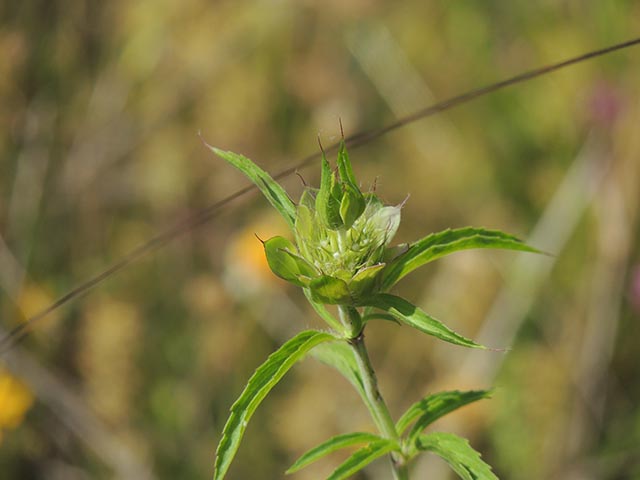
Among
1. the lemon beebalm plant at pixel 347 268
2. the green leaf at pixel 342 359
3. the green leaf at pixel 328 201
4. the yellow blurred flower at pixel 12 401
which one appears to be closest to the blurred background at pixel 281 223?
the yellow blurred flower at pixel 12 401

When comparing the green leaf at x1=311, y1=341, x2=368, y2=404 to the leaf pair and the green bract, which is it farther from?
the green bract

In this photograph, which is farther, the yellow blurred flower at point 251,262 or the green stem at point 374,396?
the yellow blurred flower at point 251,262

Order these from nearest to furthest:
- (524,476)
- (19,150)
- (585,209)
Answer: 1. (524,476)
2. (585,209)
3. (19,150)

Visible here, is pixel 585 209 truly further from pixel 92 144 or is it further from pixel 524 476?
pixel 92 144

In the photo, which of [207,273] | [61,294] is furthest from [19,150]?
[207,273]

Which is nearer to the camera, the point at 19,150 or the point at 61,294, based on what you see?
the point at 61,294

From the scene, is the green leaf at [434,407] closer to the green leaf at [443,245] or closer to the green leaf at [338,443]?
the green leaf at [338,443]

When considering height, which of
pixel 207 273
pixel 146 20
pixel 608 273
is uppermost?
pixel 146 20

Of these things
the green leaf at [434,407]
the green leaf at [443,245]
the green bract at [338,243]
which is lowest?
the green leaf at [434,407]
